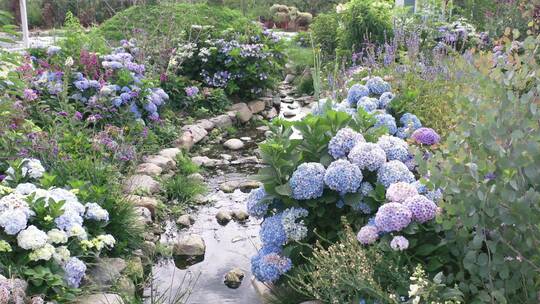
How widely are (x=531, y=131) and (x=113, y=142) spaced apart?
293cm

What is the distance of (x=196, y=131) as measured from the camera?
636 cm

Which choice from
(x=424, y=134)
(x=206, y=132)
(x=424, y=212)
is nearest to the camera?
(x=424, y=212)

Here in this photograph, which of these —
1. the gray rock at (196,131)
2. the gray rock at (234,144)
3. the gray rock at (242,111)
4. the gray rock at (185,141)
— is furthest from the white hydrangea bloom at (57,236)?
the gray rock at (242,111)

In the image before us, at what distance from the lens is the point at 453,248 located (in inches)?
103

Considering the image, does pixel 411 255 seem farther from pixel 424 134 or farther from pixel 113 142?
pixel 113 142

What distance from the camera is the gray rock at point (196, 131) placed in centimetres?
628

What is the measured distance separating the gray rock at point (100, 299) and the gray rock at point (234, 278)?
78 centimetres

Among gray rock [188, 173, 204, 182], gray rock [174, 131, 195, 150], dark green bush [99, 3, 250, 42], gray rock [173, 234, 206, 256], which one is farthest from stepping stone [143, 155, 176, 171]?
dark green bush [99, 3, 250, 42]

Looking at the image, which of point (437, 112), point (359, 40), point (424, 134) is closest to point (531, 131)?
point (424, 134)

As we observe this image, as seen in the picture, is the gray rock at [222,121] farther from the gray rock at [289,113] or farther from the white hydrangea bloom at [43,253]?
the white hydrangea bloom at [43,253]

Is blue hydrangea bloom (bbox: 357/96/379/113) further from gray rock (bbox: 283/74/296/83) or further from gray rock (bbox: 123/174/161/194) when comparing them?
gray rock (bbox: 283/74/296/83)

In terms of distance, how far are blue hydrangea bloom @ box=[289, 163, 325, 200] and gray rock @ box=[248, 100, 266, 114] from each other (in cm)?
455

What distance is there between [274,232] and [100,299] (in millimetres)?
935

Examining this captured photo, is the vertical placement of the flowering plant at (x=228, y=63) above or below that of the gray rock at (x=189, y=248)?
above
